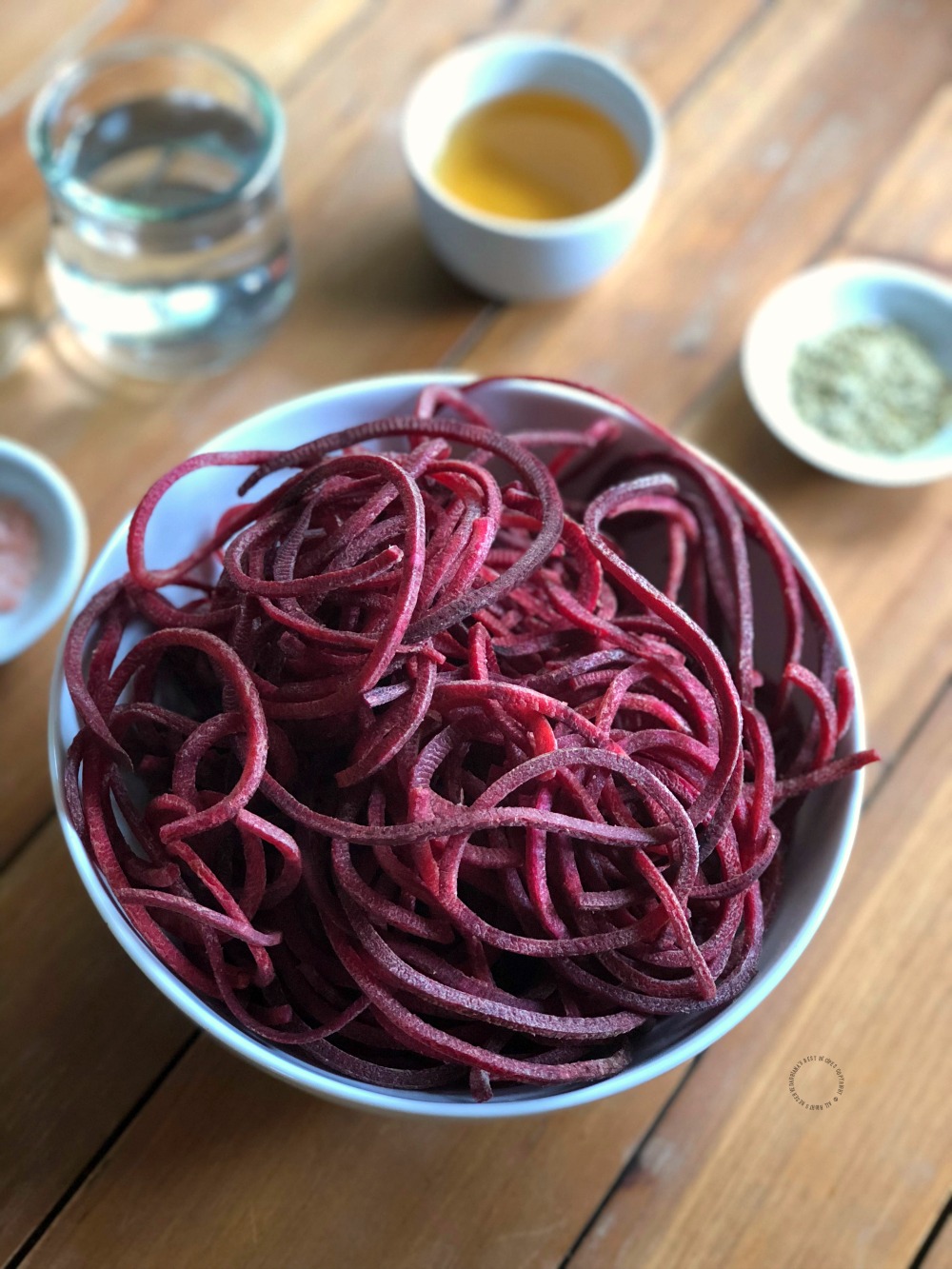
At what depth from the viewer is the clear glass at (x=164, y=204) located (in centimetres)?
80

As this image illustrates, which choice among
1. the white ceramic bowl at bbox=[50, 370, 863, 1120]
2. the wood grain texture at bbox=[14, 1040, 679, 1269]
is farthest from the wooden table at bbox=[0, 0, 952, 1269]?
the white ceramic bowl at bbox=[50, 370, 863, 1120]

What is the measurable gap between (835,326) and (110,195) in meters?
0.56

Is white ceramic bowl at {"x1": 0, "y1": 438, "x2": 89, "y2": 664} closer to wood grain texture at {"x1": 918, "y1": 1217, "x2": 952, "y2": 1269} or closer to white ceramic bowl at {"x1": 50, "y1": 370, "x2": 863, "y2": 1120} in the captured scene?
white ceramic bowl at {"x1": 50, "y1": 370, "x2": 863, "y2": 1120}

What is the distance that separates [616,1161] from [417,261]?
645mm

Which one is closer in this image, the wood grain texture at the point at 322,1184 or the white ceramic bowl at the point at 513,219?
the wood grain texture at the point at 322,1184

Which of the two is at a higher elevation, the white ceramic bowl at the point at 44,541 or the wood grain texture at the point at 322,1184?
the white ceramic bowl at the point at 44,541

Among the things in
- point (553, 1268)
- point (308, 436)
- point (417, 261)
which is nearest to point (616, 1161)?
point (553, 1268)

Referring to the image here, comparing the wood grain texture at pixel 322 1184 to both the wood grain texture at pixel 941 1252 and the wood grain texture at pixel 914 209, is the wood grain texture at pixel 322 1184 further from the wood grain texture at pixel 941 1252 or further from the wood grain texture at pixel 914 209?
the wood grain texture at pixel 914 209

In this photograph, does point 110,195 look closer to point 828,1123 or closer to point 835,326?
point 835,326

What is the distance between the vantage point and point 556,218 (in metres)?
0.88

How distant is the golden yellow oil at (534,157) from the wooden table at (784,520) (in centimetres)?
6

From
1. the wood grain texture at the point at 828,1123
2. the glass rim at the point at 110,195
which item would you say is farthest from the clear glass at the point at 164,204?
the wood grain texture at the point at 828,1123

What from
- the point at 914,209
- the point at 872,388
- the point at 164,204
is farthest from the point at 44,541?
the point at 914,209

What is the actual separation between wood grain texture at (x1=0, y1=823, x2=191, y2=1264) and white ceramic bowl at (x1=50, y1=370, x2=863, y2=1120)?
143 mm
